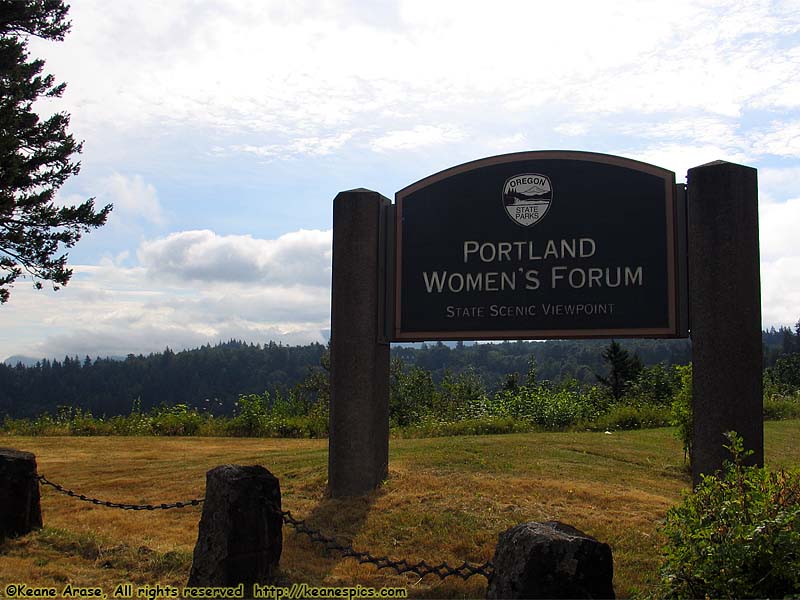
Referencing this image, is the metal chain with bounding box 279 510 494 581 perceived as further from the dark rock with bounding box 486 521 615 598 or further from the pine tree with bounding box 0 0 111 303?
the pine tree with bounding box 0 0 111 303

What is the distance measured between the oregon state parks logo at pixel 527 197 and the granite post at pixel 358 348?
1.59m

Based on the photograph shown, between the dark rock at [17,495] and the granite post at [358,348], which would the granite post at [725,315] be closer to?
the granite post at [358,348]

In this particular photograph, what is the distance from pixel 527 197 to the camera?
28.0 feet

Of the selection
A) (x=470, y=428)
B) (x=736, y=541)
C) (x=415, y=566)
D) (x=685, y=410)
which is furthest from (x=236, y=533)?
(x=470, y=428)

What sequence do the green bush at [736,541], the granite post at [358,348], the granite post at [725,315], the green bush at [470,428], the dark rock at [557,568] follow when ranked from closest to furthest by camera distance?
the green bush at [736,541], the dark rock at [557,568], the granite post at [725,315], the granite post at [358,348], the green bush at [470,428]

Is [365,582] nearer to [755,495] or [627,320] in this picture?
[755,495]

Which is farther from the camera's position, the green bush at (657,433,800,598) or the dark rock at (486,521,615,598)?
the dark rock at (486,521,615,598)

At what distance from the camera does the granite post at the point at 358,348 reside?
342 inches

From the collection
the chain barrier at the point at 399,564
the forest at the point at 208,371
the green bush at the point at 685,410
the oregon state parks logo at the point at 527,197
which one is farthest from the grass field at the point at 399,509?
the forest at the point at 208,371

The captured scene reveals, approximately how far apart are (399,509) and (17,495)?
3889mm

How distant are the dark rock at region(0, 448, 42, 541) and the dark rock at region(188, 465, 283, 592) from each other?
8.77 ft

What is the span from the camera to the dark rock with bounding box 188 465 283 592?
569 centimetres

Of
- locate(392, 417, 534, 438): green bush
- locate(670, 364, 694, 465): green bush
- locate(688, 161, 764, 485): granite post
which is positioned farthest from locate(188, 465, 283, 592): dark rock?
locate(392, 417, 534, 438): green bush

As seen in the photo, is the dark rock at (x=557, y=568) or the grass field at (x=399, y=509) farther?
the grass field at (x=399, y=509)
